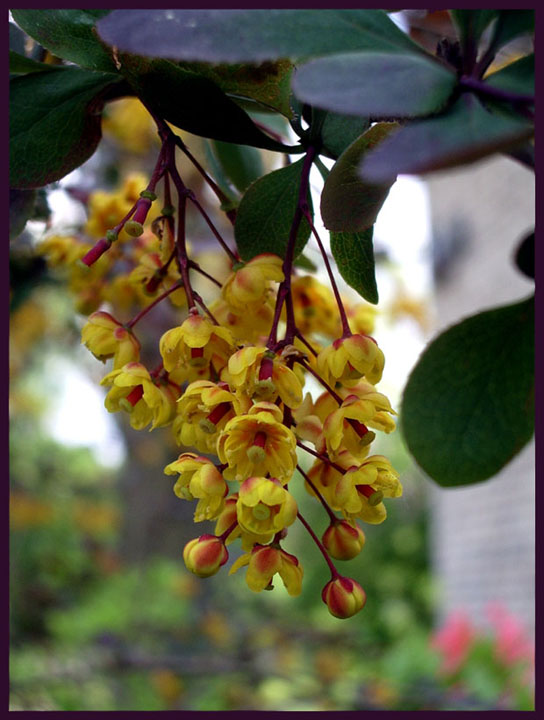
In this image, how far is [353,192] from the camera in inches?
15.9

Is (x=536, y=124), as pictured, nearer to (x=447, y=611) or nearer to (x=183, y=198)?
(x=183, y=198)

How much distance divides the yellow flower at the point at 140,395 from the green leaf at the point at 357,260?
0.14 m

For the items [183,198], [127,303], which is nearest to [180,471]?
[183,198]

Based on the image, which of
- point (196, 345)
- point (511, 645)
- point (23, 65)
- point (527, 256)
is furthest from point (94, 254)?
point (511, 645)

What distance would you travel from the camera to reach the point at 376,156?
11.2 inches

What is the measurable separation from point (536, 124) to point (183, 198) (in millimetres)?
244

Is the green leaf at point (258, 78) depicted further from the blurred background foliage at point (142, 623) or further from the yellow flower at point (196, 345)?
the blurred background foliage at point (142, 623)

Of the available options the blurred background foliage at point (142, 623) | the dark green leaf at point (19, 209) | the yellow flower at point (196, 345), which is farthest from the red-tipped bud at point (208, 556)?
the blurred background foliage at point (142, 623)

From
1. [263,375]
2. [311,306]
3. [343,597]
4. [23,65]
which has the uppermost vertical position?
[23,65]

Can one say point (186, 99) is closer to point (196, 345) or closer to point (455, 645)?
point (196, 345)

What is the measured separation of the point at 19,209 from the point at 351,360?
0.33m

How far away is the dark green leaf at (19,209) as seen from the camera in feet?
1.92

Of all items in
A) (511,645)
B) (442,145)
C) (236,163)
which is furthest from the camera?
(511,645)

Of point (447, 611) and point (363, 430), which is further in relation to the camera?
point (447, 611)
